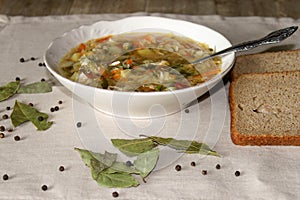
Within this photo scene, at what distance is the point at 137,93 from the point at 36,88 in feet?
3.01

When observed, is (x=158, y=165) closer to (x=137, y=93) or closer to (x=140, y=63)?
(x=137, y=93)

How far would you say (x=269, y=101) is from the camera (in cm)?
324

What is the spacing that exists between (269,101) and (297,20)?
1443 millimetres

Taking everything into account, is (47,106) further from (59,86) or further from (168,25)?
(168,25)

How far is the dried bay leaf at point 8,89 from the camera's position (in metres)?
3.41

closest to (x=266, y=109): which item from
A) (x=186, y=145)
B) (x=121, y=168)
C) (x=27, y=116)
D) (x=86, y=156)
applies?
(x=186, y=145)

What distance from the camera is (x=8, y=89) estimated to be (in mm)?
3482

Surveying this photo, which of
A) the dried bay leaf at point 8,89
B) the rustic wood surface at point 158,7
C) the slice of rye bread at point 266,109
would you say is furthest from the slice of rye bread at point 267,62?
the dried bay leaf at point 8,89

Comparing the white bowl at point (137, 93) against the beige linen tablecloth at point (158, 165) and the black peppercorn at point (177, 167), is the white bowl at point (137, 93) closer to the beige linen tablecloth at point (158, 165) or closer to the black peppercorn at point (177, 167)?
the beige linen tablecloth at point (158, 165)

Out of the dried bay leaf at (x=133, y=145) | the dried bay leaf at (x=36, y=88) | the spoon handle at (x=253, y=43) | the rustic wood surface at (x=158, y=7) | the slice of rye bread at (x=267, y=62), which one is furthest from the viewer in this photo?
the rustic wood surface at (x=158, y=7)

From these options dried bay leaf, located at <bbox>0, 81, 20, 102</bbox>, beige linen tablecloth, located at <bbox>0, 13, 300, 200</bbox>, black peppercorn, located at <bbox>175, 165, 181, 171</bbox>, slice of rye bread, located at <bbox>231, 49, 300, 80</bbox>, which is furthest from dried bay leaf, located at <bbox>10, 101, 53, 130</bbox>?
slice of rye bread, located at <bbox>231, 49, 300, 80</bbox>

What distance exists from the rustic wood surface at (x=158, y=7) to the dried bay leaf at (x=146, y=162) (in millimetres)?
2229

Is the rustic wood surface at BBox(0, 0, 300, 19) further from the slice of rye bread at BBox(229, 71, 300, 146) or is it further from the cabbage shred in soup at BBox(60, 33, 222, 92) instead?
the slice of rye bread at BBox(229, 71, 300, 146)

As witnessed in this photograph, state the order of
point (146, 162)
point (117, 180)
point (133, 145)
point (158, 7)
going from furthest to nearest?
point (158, 7) → point (133, 145) → point (146, 162) → point (117, 180)
